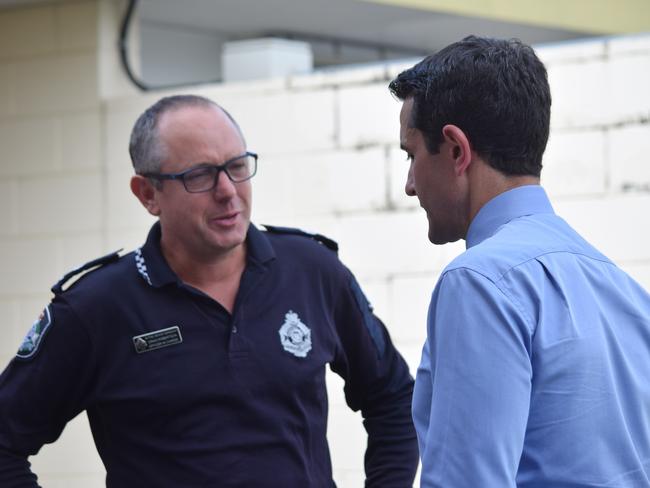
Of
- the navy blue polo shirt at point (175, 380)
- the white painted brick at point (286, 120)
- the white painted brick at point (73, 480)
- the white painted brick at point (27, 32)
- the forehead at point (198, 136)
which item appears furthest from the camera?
the white painted brick at point (27, 32)

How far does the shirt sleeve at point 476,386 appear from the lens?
1508mm

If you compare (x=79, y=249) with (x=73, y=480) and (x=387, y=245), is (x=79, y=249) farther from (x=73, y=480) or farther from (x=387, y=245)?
(x=387, y=245)

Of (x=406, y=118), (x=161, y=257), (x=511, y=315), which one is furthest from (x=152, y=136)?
(x=511, y=315)

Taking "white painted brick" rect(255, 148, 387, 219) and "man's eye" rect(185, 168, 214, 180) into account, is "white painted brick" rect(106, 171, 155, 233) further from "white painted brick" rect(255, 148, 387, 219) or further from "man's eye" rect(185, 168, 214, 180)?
"man's eye" rect(185, 168, 214, 180)

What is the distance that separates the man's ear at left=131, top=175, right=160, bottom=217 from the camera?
9.45 feet

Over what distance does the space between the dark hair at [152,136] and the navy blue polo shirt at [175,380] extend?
0.21m

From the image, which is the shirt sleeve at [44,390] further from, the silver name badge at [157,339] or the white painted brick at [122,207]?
the white painted brick at [122,207]

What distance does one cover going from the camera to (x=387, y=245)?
4375 mm

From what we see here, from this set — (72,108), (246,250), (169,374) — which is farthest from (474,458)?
(72,108)

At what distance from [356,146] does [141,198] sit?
1632mm

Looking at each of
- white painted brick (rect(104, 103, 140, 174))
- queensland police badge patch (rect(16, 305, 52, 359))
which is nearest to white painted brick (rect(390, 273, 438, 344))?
white painted brick (rect(104, 103, 140, 174))

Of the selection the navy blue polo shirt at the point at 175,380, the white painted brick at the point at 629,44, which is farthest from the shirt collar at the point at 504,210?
the white painted brick at the point at 629,44

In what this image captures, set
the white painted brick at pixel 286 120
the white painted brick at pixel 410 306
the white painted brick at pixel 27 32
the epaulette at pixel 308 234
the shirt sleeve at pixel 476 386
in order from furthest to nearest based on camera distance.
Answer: the white painted brick at pixel 27 32 → the white painted brick at pixel 286 120 → the white painted brick at pixel 410 306 → the epaulette at pixel 308 234 → the shirt sleeve at pixel 476 386

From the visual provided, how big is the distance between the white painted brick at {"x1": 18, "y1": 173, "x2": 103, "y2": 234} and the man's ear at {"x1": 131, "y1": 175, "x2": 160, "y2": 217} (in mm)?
1918
